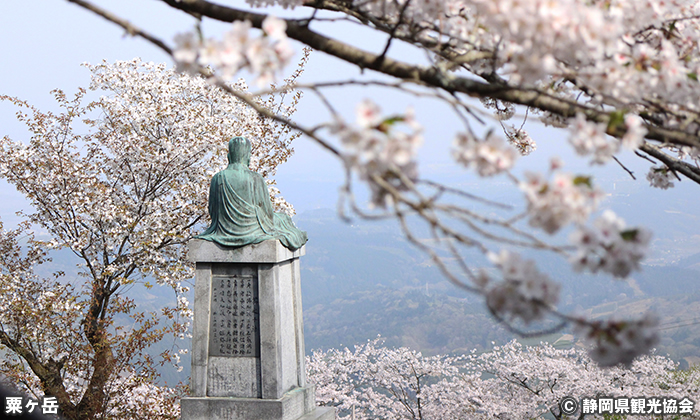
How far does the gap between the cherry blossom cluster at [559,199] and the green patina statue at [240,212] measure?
200 inches

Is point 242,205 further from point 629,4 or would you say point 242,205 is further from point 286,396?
point 629,4

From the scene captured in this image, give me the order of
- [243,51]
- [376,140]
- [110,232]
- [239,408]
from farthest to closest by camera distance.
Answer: [110,232], [239,408], [243,51], [376,140]

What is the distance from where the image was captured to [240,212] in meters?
6.45

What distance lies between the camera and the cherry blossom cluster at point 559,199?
134 cm

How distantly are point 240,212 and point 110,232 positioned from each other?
376 centimetres

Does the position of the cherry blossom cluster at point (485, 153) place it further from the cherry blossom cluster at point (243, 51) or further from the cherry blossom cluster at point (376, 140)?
the cherry blossom cluster at point (243, 51)

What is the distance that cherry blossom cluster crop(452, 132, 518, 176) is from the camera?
1.49 meters

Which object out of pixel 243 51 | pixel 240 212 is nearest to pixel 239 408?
pixel 240 212

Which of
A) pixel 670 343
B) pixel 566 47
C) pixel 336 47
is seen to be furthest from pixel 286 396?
pixel 670 343

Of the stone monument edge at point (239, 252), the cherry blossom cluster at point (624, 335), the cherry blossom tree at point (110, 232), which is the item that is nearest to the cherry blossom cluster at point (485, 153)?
the cherry blossom cluster at point (624, 335)

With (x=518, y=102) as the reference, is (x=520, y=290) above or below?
below

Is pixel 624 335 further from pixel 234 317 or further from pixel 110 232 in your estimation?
pixel 110 232

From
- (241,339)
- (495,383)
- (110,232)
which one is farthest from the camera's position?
(495,383)

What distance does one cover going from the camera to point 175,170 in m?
9.99
